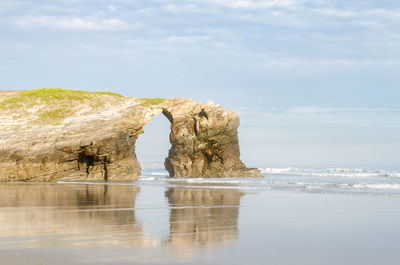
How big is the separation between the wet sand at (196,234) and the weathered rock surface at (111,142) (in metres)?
20.1

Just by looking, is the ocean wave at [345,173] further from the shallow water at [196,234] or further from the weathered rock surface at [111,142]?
the shallow water at [196,234]

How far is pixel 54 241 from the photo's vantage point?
740cm

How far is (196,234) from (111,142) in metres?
26.6

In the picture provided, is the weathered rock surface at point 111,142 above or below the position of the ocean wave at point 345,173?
above

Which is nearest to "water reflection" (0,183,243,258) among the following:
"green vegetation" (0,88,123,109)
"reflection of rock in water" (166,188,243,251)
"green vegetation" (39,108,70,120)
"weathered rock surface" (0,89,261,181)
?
"reflection of rock in water" (166,188,243,251)

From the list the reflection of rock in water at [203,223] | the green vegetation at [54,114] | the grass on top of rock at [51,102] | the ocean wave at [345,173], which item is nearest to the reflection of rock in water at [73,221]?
the reflection of rock in water at [203,223]

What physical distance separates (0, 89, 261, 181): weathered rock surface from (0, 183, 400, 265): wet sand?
20.1 meters

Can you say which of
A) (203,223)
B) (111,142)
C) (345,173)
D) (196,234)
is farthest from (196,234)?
(345,173)

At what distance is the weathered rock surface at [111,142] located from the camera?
32688 millimetres

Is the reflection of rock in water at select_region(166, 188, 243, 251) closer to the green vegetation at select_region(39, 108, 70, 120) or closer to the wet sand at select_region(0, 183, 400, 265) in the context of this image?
the wet sand at select_region(0, 183, 400, 265)

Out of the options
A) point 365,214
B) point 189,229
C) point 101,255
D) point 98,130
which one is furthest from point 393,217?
point 98,130

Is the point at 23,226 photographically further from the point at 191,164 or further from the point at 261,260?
the point at 191,164

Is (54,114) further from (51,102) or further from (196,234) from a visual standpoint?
(196,234)

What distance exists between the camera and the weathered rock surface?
107 feet
